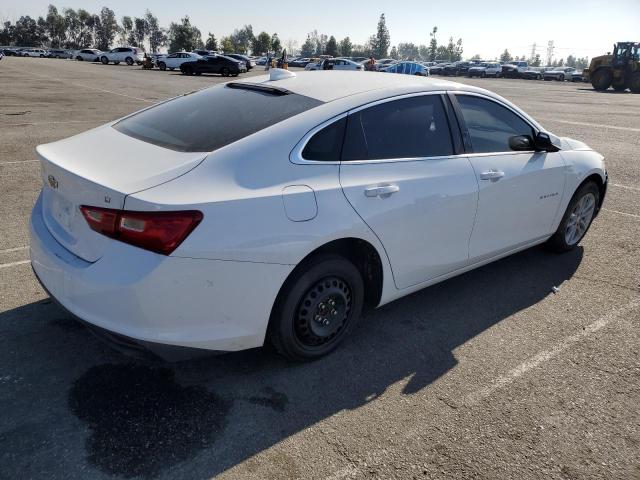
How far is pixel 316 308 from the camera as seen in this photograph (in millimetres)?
3082

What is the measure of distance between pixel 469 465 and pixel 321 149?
1.83m

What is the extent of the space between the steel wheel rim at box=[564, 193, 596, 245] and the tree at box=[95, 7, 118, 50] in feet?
501

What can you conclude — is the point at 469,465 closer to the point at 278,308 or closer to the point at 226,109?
the point at 278,308

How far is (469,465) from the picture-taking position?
8.17ft

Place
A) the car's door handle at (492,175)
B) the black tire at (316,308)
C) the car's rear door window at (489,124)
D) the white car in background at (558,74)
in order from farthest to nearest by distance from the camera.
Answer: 1. the white car in background at (558,74)
2. the car's rear door window at (489,124)
3. the car's door handle at (492,175)
4. the black tire at (316,308)

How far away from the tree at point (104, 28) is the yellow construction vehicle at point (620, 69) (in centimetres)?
13285

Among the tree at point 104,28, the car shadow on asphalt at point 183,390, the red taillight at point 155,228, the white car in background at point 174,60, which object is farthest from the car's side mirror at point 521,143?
the tree at point 104,28

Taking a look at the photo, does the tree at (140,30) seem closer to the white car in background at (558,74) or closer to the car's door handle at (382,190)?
the white car in background at (558,74)

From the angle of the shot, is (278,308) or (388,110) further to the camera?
(388,110)

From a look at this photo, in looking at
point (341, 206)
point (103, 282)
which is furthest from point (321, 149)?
point (103, 282)

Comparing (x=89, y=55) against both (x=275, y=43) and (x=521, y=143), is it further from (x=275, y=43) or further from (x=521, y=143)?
(x=521, y=143)

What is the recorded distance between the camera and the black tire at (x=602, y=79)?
1345 inches

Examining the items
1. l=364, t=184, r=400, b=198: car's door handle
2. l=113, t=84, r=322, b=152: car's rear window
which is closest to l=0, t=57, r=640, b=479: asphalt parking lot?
l=364, t=184, r=400, b=198: car's door handle

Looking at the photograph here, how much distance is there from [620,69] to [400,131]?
3657 centimetres
